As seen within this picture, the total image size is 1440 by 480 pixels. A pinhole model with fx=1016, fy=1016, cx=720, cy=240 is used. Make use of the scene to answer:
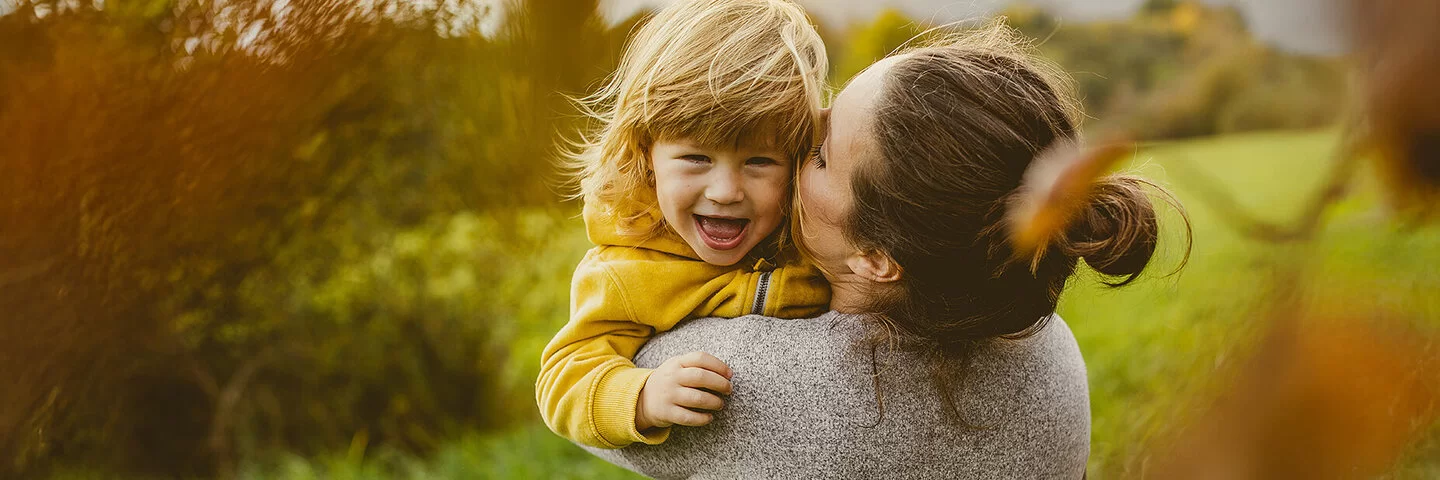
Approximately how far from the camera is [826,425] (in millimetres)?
1486

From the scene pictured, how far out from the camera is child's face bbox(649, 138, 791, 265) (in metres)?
1.74

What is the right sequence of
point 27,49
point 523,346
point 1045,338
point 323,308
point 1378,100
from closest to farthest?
point 1378,100 → point 1045,338 → point 27,49 → point 323,308 → point 523,346

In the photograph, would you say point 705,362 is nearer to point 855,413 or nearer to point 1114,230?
point 855,413

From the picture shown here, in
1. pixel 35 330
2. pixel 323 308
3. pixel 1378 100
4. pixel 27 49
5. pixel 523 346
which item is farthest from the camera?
pixel 523 346

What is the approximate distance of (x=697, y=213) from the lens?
1783 mm

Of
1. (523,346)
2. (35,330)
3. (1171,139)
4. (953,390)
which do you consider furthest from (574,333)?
(523,346)

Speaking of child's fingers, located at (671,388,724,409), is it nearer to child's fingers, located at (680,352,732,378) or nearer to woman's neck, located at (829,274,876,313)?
child's fingers, located at (680,352,732,378)

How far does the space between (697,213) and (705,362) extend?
35cm

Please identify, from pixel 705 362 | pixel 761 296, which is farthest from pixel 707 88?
pixel 705 362

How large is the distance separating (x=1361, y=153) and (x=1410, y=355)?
85 mm

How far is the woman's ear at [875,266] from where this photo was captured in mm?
1526

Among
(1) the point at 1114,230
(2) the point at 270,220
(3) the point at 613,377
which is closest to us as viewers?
(1) the point at 1114,230

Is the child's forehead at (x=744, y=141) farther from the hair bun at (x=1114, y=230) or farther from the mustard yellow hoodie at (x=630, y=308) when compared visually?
the hair bun at (x=1114, y=230)

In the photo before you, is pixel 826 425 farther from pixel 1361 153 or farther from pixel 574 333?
pixel 1361 153
